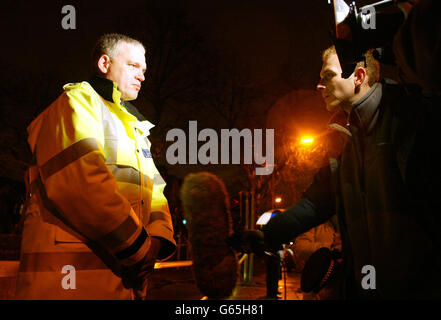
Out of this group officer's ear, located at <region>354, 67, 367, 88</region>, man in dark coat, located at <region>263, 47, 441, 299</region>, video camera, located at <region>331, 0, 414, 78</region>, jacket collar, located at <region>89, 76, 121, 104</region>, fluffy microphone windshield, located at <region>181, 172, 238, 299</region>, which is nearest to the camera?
video camera, located at <region>331, 0, 414, 78</region>

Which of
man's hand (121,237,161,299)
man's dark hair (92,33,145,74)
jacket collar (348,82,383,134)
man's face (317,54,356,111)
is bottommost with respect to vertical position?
man's hand (121,237,161,299)

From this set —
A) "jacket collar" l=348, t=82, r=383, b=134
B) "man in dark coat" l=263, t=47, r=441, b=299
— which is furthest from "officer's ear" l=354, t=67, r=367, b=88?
"jacket collar" l=348, t=82, r=383, b=134

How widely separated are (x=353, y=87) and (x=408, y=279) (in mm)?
1307

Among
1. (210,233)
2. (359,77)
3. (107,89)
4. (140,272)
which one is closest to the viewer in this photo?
(140,272)

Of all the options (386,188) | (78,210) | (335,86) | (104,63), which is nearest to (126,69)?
(104,63)

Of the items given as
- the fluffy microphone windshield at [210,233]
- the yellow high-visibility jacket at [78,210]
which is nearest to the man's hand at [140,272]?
the yellow high-visibility jacket at [78,210]

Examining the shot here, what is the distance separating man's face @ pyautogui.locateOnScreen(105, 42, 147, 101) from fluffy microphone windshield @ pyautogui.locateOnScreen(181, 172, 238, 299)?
777 millimetres

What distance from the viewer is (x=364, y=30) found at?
1.70 meters

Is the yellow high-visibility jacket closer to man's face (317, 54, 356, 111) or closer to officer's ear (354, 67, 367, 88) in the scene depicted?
man's face (317, 54, 356, 111)

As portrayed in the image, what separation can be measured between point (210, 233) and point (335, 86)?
141cm

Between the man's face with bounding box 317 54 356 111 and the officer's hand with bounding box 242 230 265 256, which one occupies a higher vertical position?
the man's face with bounding box 317 54 356 111

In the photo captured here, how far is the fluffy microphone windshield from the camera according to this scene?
1.99 m

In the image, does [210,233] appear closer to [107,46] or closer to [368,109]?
[368,109]

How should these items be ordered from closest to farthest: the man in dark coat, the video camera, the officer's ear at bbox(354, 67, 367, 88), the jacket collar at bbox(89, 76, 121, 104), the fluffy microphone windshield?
the video camera
the man in dark coat
the fluffy microphone windshield
the jacket collar at bbox(89, 76, 121, 104)
the officer's ear at bbox(354, 67, 367, 88)
